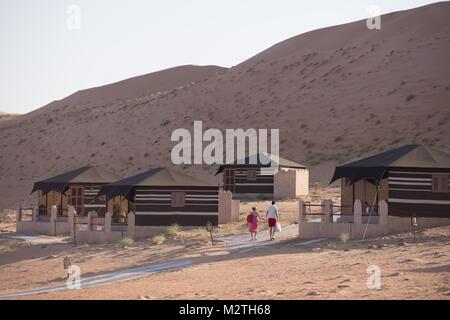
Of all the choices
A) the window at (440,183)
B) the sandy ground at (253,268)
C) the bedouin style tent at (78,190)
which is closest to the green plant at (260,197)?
Answer: the bedouin style tent at (78,190)

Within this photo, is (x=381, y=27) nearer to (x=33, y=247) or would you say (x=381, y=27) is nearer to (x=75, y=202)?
(x=75, y=202)

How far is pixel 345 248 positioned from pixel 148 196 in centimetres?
1110

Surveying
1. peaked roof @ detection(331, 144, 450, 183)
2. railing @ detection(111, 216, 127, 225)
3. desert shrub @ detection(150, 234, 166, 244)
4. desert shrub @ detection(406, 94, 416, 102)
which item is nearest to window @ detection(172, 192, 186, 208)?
railing @ detection(111, 216, 127, 225)

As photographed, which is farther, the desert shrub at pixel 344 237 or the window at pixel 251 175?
the window at pixel 251 175

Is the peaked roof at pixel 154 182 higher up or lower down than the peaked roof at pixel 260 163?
lower down

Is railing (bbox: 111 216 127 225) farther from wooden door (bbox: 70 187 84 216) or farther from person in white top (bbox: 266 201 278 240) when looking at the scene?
person in white top (bbox: 266 201 278 240)

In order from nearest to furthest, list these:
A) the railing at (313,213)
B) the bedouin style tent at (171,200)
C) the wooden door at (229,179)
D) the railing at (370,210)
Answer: the railing at (313,213)
the railing at (370,210)
the bedouin style tent at (171,200)
the wooden door at (229,179)

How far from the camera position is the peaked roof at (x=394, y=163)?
33062mm

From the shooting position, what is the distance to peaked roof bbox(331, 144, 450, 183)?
3306 cm

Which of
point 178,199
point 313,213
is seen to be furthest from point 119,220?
point 313,213

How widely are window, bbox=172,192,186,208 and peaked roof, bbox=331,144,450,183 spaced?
683 centimetres

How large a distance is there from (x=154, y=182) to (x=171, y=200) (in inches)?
42.1

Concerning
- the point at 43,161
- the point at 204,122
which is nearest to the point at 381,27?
the point at 204,122

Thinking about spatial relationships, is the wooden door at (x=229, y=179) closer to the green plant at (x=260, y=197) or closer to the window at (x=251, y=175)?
the window at (x=251, y=175)
